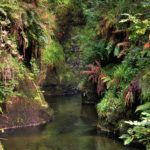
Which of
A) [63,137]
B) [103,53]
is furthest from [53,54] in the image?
[63,137]

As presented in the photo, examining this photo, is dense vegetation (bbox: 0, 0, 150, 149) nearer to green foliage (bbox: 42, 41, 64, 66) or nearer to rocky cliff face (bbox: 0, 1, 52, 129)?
rocky cliff face (bbox: 0, 1, 52, 129)

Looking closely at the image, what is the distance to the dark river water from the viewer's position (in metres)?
10.2

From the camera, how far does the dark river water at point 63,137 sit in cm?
1019

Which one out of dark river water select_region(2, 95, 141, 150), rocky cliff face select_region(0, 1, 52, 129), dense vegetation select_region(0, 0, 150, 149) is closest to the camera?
dark river water select_region(2, 95, 141, 150)


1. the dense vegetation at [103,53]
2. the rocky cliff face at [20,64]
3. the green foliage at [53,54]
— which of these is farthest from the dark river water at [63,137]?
the green foliage at [53,54]

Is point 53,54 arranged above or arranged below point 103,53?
below

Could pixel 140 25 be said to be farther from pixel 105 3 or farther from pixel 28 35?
pixel 105 3

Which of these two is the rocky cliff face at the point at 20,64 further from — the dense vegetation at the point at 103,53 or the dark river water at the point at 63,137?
the dark river water at the point at 63,137

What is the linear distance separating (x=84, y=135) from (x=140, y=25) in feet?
14.5

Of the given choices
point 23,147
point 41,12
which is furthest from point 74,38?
point 23,147

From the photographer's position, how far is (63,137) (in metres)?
11.1

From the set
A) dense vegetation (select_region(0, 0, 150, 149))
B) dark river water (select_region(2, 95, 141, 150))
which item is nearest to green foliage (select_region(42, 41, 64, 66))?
dense vegetation (select_region(0, 0, 150, 149))

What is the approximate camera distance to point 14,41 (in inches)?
448

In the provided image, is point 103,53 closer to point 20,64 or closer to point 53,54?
point 20,64
